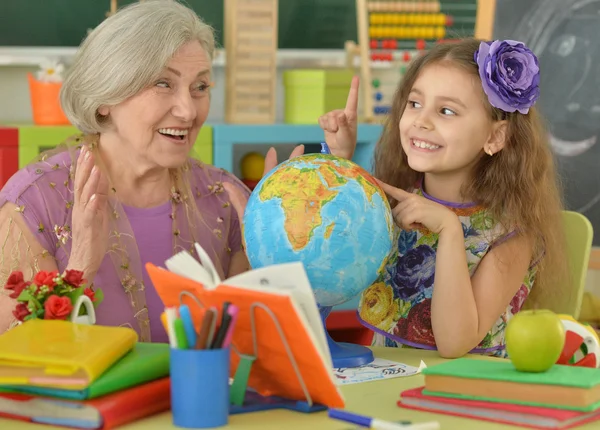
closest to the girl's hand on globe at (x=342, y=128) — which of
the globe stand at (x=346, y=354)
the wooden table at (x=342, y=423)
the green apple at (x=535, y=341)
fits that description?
the globe stand at (x=346, y=354)

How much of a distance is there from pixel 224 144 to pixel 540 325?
274cm

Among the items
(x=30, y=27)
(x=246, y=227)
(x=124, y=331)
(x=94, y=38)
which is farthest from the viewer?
(x=30, y=27)

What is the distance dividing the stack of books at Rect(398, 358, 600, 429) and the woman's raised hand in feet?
2.76

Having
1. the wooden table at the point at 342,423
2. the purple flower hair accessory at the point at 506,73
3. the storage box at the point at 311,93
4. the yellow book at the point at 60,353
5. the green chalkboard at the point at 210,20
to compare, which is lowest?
the wooden table at the point at 342,423

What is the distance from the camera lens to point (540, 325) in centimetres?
155

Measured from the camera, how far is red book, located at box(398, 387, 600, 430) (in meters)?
1.49

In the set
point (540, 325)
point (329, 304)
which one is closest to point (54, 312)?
point (329, 304)

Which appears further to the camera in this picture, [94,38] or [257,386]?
[94,38]

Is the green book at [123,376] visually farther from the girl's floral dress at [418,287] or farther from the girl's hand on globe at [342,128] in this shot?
the girl's hand on globe at [342,128]

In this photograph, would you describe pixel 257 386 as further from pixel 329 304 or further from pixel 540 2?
pixel 540 2

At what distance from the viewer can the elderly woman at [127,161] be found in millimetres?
2352

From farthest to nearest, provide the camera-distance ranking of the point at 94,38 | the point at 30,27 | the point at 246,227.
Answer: the point at 30,27
the point at 94,38
the point at 246,227

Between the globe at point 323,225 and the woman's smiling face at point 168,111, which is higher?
the woman's smiling face at point 168,111

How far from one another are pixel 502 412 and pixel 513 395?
0.03 m
